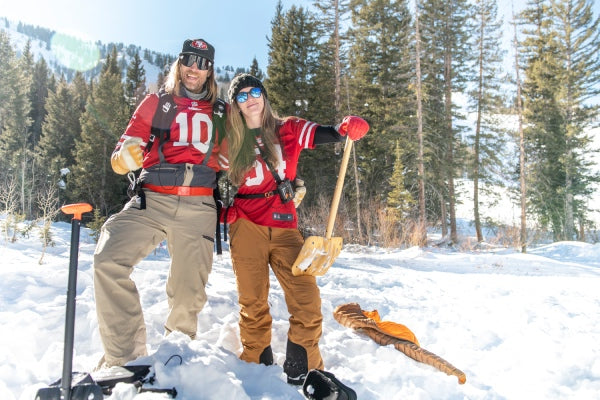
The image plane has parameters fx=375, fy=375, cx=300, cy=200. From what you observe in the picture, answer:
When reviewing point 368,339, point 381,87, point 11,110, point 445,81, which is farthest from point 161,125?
point 11,110

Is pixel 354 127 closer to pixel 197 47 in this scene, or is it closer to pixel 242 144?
pixel 242 144

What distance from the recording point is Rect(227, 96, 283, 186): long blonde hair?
2.94 meters

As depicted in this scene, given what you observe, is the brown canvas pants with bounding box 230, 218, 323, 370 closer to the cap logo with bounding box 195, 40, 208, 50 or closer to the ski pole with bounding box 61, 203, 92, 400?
the ski pole with bounding box 61, 203, 92, 400

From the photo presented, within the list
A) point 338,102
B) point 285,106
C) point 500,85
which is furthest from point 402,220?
point 500,85

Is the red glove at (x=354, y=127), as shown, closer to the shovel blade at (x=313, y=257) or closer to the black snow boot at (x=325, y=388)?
the shovel blade at (x=313, y=257)

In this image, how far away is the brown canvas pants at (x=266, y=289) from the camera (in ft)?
9.00

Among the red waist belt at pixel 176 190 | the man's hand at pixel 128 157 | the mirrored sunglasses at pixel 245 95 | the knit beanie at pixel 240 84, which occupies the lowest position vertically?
the red waist belt at pixel 176 190

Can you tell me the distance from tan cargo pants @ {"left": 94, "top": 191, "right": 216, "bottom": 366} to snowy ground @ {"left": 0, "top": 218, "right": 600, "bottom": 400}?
0.92 feet

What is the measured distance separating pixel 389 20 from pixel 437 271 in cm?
1586

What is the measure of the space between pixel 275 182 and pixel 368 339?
165 cm

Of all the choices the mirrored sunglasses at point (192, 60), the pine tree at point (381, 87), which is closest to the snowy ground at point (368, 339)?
the mirrored sunglasses at point (192, 60)

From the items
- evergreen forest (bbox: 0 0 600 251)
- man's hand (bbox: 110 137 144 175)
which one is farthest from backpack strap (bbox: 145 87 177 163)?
evergreen forest (bbox: 0 0 600 251)

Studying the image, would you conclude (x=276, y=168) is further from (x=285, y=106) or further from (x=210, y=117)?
(x=285, y=106)

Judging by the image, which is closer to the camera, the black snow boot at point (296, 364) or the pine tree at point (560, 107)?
the black snow boot at point (296, 364)
